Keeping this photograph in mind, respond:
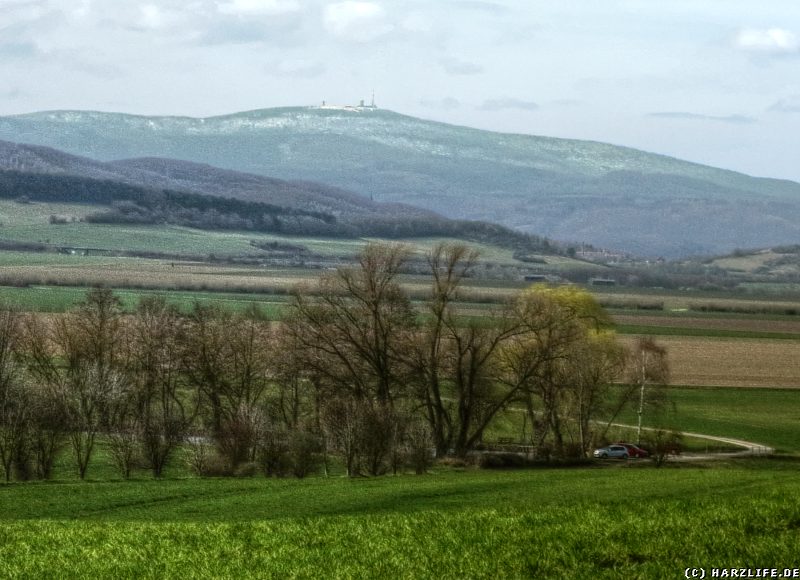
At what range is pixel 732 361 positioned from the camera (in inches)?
3524

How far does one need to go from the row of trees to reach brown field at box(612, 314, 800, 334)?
54621 millimetres

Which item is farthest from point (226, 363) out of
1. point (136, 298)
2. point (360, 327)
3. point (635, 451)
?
point (136, 298)

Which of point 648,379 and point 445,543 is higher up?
point 445,543

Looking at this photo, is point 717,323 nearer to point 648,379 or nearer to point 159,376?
point 648,379

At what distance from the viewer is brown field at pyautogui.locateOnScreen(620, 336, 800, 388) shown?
80562 millimetres

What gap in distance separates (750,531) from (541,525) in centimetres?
249

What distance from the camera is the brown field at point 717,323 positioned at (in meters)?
114

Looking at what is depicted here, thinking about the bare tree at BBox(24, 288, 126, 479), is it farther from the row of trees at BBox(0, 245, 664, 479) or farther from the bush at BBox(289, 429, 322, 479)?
the bush at BBox(289, 429, 322, 479)

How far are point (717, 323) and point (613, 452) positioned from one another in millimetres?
70225

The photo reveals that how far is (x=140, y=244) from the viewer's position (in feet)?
618

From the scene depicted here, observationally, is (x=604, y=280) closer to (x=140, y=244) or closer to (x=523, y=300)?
(x=140, y=244)

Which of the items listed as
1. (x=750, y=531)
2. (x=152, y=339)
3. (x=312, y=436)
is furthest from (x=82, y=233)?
(x=750, y=531)

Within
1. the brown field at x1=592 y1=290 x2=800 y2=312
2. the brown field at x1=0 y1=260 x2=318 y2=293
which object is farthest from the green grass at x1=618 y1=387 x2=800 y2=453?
the brown field at x1=592 y1=290 x2=800 y2=312

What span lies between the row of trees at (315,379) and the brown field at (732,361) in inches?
834
